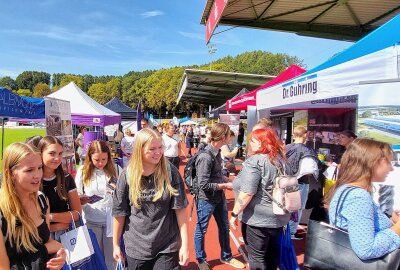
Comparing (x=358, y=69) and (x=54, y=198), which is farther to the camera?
(x=358, y=69)

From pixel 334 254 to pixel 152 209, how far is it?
4.14 ft

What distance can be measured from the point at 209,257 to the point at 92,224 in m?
1.91

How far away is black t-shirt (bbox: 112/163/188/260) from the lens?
2.44 meters

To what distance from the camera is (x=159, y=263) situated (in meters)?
2.46

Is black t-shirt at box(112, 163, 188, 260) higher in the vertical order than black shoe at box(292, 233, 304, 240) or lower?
higher

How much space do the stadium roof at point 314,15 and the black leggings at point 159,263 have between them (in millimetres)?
7166

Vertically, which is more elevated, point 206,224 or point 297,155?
point 297,155

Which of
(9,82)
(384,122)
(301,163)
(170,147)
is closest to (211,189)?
(301,163)

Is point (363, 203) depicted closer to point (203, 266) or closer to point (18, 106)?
point (203, 266)

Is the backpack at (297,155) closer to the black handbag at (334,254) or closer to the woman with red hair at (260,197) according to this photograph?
the woman with red hair at (260,197)

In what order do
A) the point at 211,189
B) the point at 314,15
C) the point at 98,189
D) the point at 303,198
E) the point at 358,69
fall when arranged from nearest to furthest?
the point at 358,69 < the point at 98,189 < the point at 211,189 < the point at 303,198 < the point at 314,15

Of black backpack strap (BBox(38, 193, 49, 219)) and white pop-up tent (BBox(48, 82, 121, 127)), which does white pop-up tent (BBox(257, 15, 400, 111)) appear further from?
white pop-up tent (BBox(48, 82, 121, 127))

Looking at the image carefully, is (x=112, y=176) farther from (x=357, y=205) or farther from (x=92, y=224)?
(x=357, y=205)

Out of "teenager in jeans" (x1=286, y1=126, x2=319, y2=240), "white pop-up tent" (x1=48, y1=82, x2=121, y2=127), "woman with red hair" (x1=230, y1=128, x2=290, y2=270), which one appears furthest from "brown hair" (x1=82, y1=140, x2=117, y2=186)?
"white pop-up tent" (x1=48, y1=82, x2=121, y2=127)
